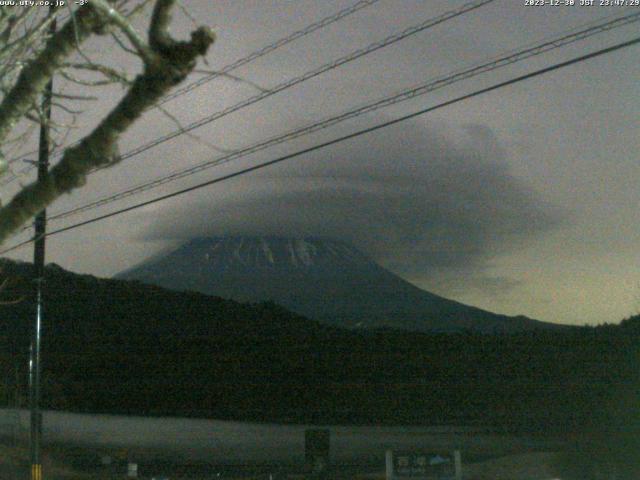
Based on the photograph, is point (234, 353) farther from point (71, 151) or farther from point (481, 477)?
point (71, 151)

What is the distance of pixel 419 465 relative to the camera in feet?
54.1

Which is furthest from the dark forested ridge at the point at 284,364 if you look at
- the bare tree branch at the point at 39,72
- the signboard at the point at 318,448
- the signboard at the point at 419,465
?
the bare tree branch at the point at 39,72

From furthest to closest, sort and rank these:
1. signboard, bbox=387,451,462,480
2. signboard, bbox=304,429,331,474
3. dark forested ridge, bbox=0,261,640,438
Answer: dark forested ridge, bbox=0,261,640,438 < signboard, bbox=304,429,331,474 < signboard, bbox=387,451,462,480

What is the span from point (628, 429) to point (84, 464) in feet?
60.9

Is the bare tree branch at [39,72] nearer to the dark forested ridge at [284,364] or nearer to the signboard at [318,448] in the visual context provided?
the signboard at [318,448]

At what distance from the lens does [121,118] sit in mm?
3875

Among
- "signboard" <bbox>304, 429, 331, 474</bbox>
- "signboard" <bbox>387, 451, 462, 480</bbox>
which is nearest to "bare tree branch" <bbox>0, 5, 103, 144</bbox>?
"signboard" <bbox>387, 451, 462, 480</bbox>

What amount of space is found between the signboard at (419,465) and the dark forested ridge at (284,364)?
22760mm

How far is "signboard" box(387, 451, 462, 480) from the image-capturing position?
16.3 metres

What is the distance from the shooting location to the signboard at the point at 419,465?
16.3 m

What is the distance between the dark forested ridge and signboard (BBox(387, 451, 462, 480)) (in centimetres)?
2276

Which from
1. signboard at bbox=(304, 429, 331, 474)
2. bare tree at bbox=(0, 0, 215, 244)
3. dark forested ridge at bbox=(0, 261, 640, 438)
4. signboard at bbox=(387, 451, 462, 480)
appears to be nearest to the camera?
bare tree at bbox=(0, 0, 215, 244)

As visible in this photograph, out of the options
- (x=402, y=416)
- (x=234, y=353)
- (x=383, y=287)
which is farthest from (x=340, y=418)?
(x=383, y=287)

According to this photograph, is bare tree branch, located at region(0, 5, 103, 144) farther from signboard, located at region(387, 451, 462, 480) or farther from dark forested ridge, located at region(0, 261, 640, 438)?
dark forested ridge, located at region(0, 261, 640, 438)
